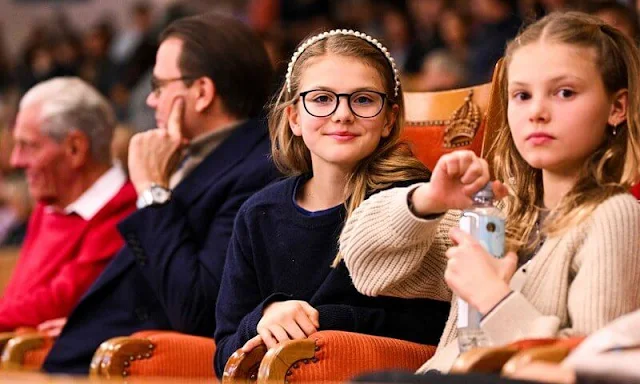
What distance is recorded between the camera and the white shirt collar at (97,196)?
13.7ft

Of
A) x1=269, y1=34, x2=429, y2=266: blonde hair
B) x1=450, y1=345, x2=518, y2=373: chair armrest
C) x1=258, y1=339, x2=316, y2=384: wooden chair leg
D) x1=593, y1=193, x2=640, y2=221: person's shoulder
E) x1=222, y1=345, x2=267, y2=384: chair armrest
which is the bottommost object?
x1=222, y1=345, x2=267, y2=384: chair armrest

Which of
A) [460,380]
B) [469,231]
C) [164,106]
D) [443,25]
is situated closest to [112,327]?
[164,106]

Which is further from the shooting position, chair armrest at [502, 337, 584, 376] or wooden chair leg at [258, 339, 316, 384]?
wooden chair leg at [258, 339, 316, 384]

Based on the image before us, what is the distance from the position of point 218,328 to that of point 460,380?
124 cm

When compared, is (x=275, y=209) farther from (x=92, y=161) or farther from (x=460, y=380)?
(x=92, y=161)

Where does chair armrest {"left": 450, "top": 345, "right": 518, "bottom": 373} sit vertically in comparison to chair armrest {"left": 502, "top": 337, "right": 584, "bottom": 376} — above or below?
below

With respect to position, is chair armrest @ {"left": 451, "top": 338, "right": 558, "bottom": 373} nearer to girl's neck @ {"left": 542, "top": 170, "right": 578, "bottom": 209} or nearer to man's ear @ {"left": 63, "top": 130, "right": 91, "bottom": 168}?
girl's neck @ {"left": 542, "top": 170, "right": 578, "bottom": 209}

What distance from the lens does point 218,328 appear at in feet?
10.0

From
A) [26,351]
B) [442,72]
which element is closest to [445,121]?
[26,351]

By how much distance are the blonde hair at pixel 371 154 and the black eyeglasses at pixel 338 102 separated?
6 centimetres

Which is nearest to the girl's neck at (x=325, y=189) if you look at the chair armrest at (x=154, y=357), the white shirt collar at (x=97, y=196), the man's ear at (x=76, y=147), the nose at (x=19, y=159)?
the chair armrest at (x=154, y=357)

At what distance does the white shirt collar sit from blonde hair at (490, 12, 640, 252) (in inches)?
76.3

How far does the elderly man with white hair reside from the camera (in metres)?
4.06

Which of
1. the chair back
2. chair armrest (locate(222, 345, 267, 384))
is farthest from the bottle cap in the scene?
the chair back
